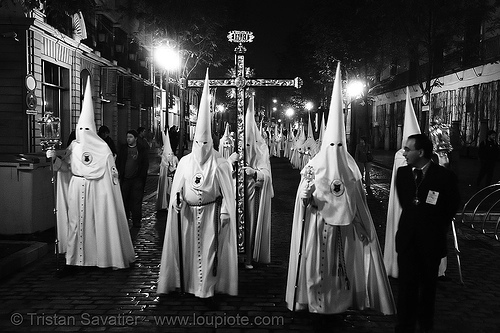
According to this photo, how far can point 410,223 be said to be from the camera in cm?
497

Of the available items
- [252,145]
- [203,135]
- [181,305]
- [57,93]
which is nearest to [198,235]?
[181,305]

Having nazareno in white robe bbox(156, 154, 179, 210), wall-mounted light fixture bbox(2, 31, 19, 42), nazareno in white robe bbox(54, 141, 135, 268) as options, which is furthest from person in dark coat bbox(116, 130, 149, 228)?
wall-mounted light fixture bbox(2, 31, 19, 42)

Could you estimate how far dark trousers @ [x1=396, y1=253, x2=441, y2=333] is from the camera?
4.95 meters

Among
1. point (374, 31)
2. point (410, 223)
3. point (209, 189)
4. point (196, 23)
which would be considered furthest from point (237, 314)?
point (374, 31)

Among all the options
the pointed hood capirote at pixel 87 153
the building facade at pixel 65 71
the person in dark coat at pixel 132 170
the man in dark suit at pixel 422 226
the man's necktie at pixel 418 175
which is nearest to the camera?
the man in dark suit at pixel 422 226

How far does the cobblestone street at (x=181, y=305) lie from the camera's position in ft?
18.6

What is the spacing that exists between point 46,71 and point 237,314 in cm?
1733

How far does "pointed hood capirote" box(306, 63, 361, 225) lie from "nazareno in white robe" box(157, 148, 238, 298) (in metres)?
1.42

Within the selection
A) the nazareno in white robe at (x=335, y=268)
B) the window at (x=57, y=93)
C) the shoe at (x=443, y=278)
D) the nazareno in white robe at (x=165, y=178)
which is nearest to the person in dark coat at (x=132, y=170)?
the nazareno in white robe at (x=165, y=178)

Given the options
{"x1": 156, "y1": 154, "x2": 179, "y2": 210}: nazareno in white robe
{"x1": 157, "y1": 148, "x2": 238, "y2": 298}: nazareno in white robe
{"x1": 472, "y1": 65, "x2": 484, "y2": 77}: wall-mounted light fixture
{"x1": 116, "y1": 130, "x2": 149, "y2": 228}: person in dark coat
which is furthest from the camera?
{"x1": 472, "y1": 65, "x2": 484, "y2": 77}: wall-mounted light fixture

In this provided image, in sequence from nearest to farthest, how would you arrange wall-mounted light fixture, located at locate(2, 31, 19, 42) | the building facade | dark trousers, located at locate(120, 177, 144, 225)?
dark trousers, located at locate(120, 177, 144, 225) → wall-mounted light fixture, located at locate(2, 31, 19, 42) → the building facade

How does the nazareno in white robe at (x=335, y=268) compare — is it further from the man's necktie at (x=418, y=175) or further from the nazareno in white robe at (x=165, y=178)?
→ the nazareno in white robe at (x=165, y=178)

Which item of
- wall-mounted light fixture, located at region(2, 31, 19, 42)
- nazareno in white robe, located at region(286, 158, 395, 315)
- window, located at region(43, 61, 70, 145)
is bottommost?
nazareno in white robe, located at region(286, 158, 395, 315)

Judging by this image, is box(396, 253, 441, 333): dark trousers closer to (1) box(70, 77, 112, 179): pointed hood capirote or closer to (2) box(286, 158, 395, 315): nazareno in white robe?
(2) box(286, 158, 395, 315): nazareno in white robe
